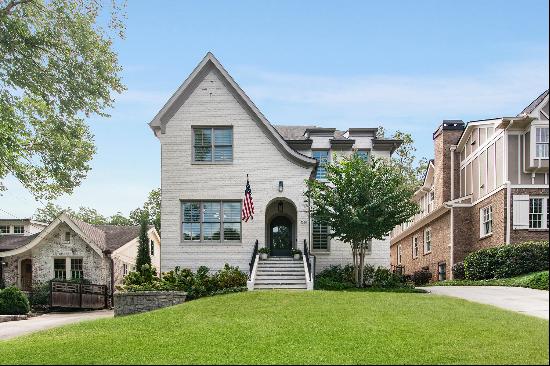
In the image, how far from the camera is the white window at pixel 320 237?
3055 centimetres

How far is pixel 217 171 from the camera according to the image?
28047 mm

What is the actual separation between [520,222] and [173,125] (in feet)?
50.3

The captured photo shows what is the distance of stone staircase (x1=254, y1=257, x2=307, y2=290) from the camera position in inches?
982

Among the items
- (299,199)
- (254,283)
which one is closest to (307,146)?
(299,199)

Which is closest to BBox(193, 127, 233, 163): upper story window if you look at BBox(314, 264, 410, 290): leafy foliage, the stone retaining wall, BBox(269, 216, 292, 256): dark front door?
BBox(269, 216, 292, 256): dark front door

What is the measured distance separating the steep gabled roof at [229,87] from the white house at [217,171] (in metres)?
0.04

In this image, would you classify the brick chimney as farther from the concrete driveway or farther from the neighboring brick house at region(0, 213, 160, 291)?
the neighboring brick house at region(0, 213, 160, 291)

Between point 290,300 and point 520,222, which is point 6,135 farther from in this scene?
point 520,222

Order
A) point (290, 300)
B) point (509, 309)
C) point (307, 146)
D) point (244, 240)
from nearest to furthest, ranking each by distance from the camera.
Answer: point (509, 309) → point (290, 300) → point (244, 240) → point (307, 146)

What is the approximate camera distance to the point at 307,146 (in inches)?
1264

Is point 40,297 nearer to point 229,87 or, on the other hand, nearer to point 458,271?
point 229,87

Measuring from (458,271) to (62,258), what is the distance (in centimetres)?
2013

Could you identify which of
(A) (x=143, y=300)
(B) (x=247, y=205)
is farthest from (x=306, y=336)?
(B) (x=247, y=205)

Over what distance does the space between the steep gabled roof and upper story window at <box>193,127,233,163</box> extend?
3.99ft
